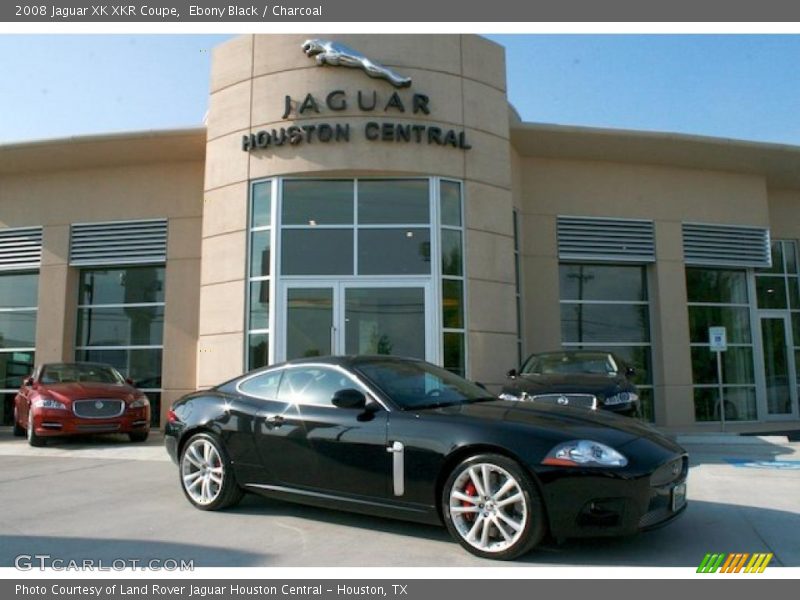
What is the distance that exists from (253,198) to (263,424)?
754 centimetres

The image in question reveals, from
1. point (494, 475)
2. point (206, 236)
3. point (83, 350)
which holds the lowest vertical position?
point (494, 475)

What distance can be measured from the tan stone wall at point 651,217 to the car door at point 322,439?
9.74 meters

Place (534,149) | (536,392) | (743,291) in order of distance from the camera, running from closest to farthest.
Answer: (536,392), (534,149), (743,291)

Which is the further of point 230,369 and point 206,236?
point 206,236

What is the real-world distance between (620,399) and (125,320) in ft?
37.3

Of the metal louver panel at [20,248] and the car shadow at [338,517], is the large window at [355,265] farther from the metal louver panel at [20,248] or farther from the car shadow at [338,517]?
the metal louver panel at [20,248]

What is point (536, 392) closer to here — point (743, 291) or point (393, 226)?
point (393, 226)

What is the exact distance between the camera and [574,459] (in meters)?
4.36

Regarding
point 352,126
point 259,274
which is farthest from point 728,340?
point 259,274

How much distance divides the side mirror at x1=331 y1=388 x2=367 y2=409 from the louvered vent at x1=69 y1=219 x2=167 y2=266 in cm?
1103

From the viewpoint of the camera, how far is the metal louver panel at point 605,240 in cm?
1525

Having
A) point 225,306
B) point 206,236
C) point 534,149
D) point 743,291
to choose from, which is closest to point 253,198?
point 206,236

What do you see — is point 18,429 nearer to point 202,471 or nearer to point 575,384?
point 202,471

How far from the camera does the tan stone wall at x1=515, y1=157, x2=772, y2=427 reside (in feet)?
49.2
